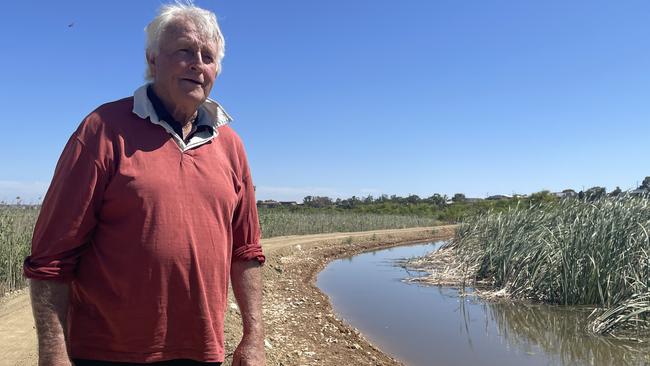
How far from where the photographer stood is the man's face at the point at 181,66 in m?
2.01

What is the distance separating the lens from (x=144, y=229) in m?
1.80

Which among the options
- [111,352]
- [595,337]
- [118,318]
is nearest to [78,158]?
[118,318]

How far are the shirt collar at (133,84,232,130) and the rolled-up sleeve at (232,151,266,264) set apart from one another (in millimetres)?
191

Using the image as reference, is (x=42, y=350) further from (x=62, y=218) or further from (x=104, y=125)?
(x=104, y=125)

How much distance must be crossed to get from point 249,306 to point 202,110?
34.7 inches

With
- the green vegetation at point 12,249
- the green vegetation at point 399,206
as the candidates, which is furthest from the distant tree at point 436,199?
the green vegetation at point 12,249

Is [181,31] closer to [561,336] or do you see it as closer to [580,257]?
[561,336]

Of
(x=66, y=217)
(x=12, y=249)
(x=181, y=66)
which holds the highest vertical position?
(x=181, y=66)

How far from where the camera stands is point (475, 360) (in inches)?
315

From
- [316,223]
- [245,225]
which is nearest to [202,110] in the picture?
[245,225]

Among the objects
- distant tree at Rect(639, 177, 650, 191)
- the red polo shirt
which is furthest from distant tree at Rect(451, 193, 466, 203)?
the red polo shirt

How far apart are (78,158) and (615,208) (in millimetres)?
11773

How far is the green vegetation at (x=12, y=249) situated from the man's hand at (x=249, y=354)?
24.1 ft

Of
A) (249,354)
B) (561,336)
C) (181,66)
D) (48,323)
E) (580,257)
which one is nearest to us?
(48,323)
